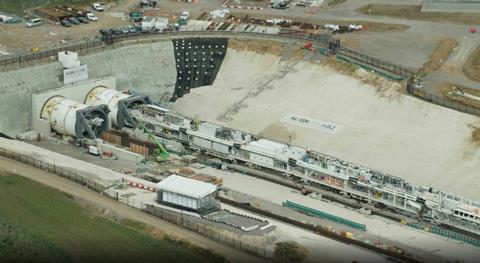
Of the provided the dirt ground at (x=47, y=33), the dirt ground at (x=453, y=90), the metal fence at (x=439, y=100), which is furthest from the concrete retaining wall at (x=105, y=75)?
the dirt ground at (x=453, y=90)

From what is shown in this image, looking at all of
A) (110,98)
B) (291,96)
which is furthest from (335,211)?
(110,98)

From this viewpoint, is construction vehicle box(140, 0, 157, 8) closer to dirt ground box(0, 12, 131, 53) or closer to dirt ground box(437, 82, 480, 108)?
dirt ground box(0, 12, 131, 53)

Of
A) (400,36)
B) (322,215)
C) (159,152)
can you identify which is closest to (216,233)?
(322,215)

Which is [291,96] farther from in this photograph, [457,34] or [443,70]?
[457,34]

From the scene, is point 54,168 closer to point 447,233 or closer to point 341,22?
point 447,233

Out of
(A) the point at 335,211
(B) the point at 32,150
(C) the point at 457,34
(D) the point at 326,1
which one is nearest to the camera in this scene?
(A) the point at 335,211

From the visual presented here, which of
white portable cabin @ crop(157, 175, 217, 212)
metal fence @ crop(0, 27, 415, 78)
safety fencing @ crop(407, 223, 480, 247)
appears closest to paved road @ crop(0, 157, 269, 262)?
white portable cabin @ crop(157, 175, 217, 212)
